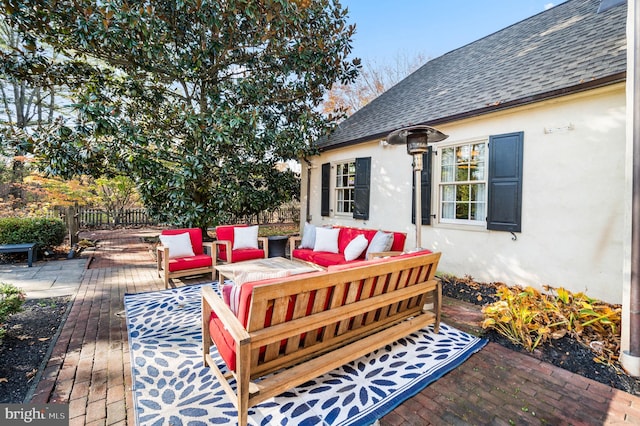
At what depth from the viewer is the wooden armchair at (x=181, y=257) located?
4508 mm

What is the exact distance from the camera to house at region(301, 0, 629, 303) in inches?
143

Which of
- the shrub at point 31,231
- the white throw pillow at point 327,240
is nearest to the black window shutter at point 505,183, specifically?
the white throw pillow at point 327,240

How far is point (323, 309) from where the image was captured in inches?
82.4

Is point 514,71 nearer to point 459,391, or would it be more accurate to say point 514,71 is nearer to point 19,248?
point 459,391

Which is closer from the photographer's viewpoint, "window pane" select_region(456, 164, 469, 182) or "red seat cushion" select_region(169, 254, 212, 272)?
"red seat cushion" select_region(169, 254, 212, 272)

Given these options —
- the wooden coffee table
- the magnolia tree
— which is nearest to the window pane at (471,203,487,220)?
the wooden coffee table

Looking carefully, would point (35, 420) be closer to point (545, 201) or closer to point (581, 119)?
point (545, 201)

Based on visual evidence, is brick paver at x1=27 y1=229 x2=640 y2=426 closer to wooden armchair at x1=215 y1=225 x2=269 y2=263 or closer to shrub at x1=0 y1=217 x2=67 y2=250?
wooden armchair at x1=215 y1=225 x2=269 y2=263

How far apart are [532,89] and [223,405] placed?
18.2 ft

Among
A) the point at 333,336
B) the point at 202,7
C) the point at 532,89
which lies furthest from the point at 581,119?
the point at 202,7

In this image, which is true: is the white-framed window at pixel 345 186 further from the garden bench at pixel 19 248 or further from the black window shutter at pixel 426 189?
the garden bench at pixel 19 248

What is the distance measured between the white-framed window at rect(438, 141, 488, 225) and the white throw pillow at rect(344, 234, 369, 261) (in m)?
1.79

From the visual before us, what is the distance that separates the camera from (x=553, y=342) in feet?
9.37
